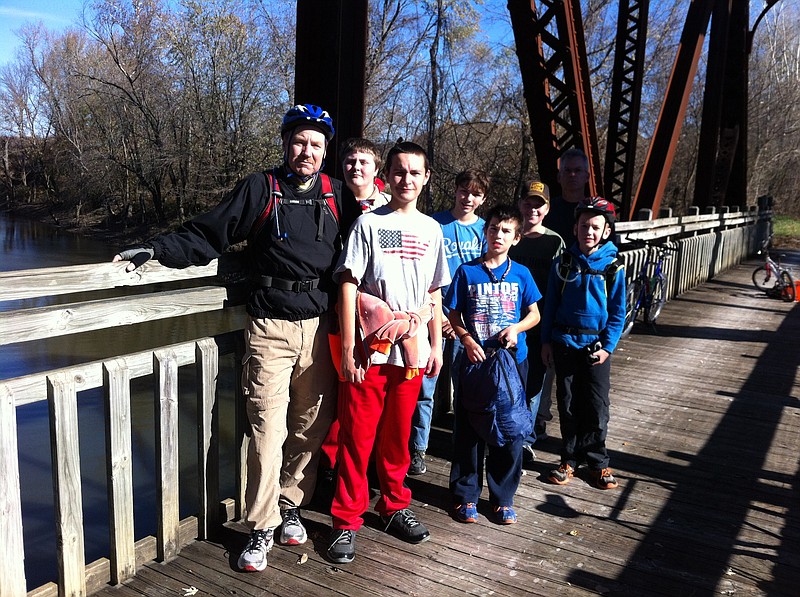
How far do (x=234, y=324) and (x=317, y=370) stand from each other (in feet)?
46.6

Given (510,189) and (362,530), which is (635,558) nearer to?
(362,530)

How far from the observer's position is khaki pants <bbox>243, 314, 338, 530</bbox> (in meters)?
2.87

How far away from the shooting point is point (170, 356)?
9.33 ft

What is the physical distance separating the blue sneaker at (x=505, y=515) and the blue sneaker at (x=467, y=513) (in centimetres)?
11

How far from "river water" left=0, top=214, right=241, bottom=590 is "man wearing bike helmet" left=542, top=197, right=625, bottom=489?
6.33 feet

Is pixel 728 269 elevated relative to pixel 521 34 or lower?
lower

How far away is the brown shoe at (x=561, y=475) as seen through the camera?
3879 mm

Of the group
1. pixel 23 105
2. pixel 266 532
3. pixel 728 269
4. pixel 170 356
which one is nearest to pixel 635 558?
pixel 266 532

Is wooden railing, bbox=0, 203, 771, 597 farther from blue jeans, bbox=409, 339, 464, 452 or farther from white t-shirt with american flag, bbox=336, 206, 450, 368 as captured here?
blue jeans, bbox=409, 339, 464, 452

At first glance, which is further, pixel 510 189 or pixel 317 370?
pixel 510 189

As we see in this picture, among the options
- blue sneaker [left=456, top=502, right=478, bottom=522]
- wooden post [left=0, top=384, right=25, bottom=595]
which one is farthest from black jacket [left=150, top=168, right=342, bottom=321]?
blue sneaker [left=456, top=502, right=478, bottom=522]

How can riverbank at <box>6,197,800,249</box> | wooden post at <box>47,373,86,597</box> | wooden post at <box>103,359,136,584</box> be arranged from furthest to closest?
riverbank at <box>6,197,800,249</box>, wooden post at <box>103,359,136,584</box>, wooden post at <box>47,373,86,597</box>

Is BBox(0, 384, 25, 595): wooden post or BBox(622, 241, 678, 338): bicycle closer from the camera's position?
BBox(0, 384, 25, 595): wooden post

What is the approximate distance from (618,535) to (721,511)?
705mm
